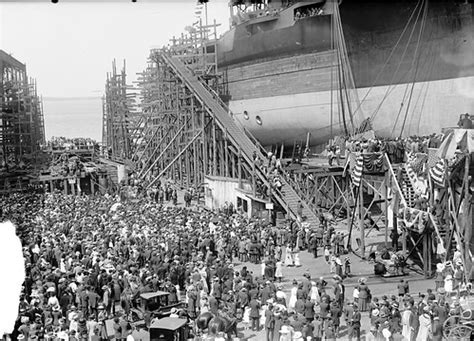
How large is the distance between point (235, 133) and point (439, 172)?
19372 millimetres

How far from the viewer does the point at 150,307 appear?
16.4 meters

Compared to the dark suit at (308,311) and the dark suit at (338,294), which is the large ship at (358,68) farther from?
the dark suit at (308,311)

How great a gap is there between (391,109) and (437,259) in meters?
17.8

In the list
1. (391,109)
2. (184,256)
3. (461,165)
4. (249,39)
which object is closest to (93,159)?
(249,39)

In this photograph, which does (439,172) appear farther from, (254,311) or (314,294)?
(254,311)

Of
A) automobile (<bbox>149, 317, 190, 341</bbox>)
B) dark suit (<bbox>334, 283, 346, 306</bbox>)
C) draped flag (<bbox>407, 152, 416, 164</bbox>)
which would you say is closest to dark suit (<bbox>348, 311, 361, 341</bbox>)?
dark suit (<bbox>334, 283, 346, 306</bbox>)

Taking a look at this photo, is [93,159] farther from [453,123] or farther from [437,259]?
[437,259]

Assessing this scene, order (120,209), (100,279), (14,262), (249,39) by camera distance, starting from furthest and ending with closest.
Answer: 1. (249,39)
2. (120,209)
3. (100,279)
4. (14,262)

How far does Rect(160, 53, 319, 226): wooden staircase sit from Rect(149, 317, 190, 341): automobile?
1498 centimetres

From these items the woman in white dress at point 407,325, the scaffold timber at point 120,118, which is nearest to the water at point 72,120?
the scaffold timber at point 120,118

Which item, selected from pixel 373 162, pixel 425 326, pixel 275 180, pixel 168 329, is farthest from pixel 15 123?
pixel 425 326

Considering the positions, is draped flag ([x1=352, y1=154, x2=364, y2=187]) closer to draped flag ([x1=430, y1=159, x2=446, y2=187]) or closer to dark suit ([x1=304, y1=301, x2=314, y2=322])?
draped flag ([x1=430, y1=159, x2=446, y2=187])

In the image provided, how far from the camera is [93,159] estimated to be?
61.7 meters

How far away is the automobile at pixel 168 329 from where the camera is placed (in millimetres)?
14234
